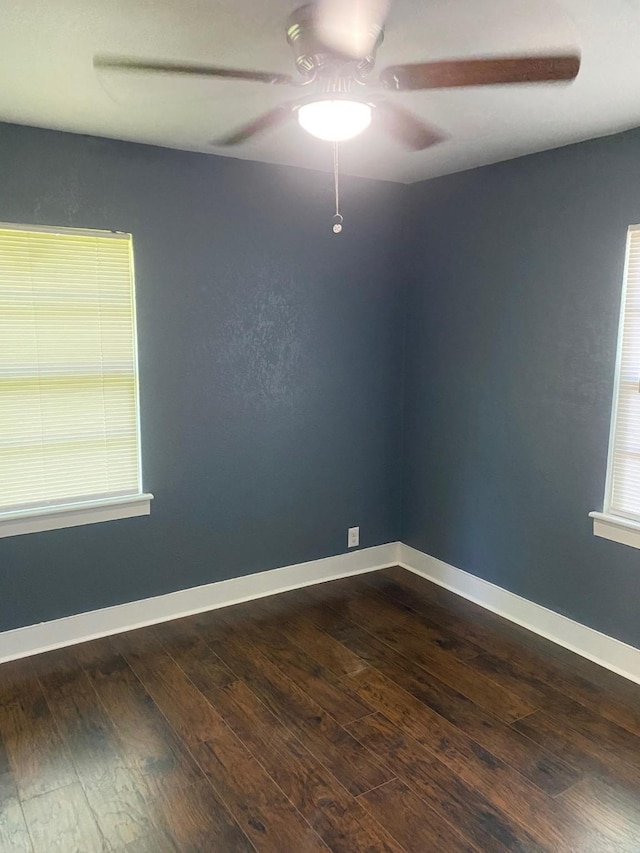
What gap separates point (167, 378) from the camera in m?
3.21

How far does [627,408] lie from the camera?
281cm

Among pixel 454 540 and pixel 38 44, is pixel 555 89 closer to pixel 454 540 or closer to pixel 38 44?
pixel 38 44

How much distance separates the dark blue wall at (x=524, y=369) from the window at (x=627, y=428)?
0.04 m

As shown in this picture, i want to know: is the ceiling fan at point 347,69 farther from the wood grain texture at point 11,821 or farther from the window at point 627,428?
the wood grain texture at point 11,821

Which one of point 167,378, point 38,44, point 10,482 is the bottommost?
point 10,482

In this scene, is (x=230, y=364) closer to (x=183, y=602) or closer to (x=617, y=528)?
(x=183, y=602)

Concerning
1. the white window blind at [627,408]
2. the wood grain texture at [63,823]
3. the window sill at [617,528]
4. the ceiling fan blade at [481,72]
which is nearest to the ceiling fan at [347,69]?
the ceiling fan blade at [481,72]

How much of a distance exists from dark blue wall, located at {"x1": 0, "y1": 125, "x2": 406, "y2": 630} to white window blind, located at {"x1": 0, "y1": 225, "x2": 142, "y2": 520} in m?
0.09

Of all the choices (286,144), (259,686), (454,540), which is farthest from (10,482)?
(454,540)

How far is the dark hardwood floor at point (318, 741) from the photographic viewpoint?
1.99m

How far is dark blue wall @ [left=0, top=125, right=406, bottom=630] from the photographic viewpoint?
2.95 meters

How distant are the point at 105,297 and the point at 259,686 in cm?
195

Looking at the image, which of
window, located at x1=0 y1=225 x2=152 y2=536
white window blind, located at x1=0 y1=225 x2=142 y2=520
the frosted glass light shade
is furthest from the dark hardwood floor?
the frosted glass light shade

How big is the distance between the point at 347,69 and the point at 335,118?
0.14 metres
